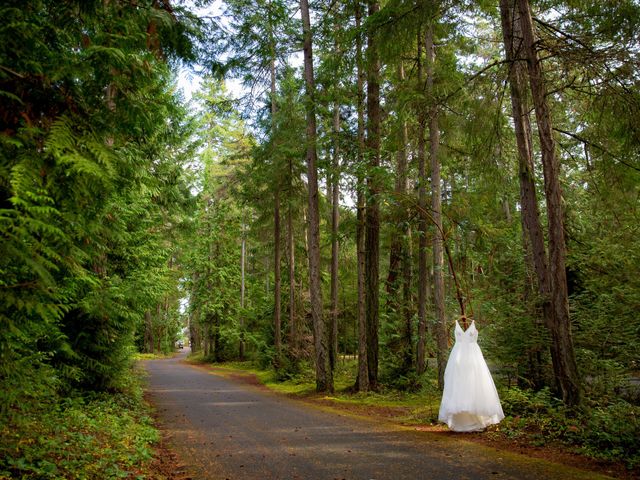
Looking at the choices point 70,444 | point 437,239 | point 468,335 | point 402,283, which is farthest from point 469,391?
point 402,283

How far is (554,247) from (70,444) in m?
Result: 7.84

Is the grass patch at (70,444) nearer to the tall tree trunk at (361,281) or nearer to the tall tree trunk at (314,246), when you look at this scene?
the tall tree trunk at (314,246)

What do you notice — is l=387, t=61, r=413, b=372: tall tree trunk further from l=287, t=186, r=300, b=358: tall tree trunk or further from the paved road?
the paved road

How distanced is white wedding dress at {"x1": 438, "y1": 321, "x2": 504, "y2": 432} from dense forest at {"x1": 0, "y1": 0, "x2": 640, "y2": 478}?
2.07 ft

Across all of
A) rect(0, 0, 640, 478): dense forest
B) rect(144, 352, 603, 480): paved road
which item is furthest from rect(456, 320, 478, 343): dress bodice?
rect(144, 352, 603, 480): paved road

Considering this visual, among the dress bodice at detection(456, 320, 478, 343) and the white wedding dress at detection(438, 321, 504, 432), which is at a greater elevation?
A: the dress bodice at detection(456, 320, 478, 343)

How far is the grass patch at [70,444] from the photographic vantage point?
4.30m

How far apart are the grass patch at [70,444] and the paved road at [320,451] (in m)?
0.79

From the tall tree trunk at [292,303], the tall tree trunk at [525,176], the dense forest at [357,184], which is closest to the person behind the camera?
the dense forest at [357,184]

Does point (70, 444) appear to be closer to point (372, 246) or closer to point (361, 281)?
point (361, 281)

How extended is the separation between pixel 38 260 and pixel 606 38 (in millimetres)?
8857

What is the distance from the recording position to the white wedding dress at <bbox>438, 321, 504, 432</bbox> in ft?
24.6

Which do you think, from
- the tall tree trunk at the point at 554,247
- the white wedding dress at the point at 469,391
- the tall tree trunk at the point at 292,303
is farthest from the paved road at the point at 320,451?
the tall tree trunk at the point at 292,303

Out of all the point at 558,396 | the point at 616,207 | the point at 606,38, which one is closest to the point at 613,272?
the point at 616,207
